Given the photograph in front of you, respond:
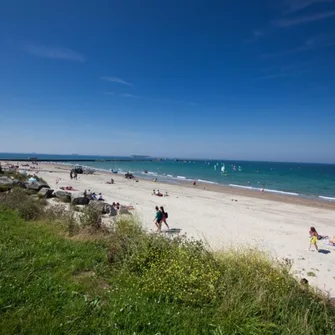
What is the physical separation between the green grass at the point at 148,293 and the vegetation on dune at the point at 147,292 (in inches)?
0.6

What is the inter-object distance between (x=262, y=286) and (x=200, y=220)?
1176cm

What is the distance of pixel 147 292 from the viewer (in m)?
4.71

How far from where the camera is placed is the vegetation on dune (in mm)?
3881

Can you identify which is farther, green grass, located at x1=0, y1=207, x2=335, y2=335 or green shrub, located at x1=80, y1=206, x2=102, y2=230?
green shrub, located at x1=80, y1=206, x2=102, y2=230

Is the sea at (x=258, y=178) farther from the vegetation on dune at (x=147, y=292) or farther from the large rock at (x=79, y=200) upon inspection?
the vegetation on dune at (x=147, y=292)

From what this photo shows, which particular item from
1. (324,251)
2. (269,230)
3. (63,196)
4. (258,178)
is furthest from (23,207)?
(258,178)

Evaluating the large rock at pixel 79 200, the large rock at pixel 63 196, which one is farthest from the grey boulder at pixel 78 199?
the large rock at pixel 63 196

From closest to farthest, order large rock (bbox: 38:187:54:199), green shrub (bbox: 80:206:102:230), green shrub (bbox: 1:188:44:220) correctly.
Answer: green shrub (bbox: 80:206:102:230) < green shrub (bbox: 1:188:44:220) < large rock (bbox: 38:187:54:199)

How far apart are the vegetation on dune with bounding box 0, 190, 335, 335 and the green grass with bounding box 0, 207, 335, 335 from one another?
2cm

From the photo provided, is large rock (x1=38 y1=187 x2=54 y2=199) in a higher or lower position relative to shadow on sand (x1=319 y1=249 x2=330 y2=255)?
higher

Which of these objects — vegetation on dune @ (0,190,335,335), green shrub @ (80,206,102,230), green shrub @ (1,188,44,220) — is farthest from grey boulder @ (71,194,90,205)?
vegetation on dune @ (0,190,335,335)

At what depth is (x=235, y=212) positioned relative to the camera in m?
20.1

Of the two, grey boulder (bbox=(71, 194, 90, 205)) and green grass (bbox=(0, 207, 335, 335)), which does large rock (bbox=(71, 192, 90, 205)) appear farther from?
green grass (bbox=(0, 207, 335, 335))

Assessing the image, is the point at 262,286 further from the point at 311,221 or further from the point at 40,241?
the point at 311,221
